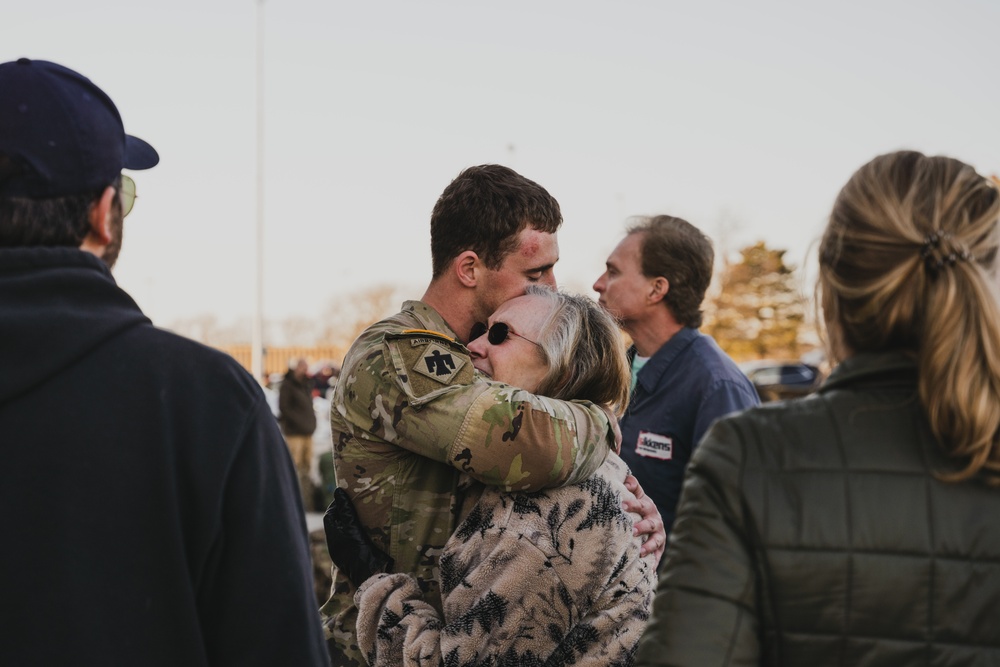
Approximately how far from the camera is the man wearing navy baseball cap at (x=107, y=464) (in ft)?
5.60

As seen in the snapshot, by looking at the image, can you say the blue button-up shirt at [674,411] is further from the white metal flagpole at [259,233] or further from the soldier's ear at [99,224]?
the white metal flagpole at [259,233]

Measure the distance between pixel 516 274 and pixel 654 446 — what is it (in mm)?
1577

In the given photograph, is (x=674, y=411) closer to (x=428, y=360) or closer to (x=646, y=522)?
(x=646, y=522)

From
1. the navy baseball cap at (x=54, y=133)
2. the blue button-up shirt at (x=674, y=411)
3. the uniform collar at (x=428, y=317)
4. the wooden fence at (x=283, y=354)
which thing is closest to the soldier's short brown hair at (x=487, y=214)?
the uniform collar at (x=428, y=317)

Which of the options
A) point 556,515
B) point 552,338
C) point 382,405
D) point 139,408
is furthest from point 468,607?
point 139,408

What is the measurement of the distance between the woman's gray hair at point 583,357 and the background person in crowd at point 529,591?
232mm

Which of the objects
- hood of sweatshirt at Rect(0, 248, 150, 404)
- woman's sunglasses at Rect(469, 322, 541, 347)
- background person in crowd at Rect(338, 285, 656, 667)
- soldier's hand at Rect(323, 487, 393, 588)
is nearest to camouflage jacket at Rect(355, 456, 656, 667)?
background person in crowd at Rect(338, 285, 656, 667)

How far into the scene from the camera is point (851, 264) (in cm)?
174

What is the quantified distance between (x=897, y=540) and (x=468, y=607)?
1.12 meters

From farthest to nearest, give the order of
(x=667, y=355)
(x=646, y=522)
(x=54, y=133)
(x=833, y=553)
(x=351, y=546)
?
1. (x=667, y=355)
2. (x=646, y=522)
3. (x=351, y=546)
4. (x=54, y=133)
5. (x=833, y=553)

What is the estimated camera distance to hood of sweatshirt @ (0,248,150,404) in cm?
172

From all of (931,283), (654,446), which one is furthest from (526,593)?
(654,446)

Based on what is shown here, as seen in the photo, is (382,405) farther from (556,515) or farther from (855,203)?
(855,203)

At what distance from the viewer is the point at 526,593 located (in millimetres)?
2389
